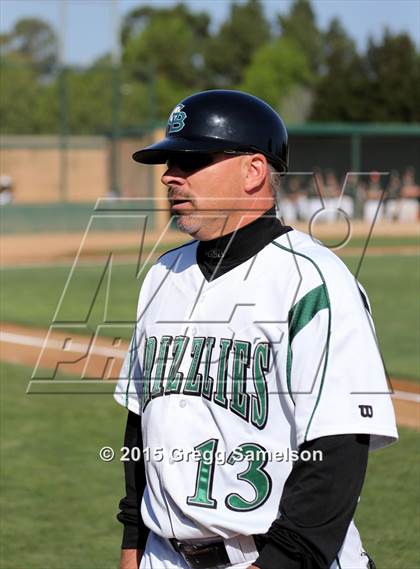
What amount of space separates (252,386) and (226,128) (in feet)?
2.06

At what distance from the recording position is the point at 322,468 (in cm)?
226

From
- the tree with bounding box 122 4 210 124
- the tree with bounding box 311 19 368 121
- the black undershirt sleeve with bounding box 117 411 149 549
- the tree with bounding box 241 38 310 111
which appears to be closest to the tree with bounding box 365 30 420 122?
the tree with bounding box 311 19 368 121

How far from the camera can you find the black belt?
8.24ft

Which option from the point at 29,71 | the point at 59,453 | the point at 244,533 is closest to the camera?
the point at 244,533

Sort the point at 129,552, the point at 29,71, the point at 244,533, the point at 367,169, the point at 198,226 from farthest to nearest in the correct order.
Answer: the point at 367,169
the point at 29,71
the point at 129,552
the point at 198,226
the point at 244,533

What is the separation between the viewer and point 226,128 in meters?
2.52

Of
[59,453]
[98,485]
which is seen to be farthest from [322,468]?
[59,453]

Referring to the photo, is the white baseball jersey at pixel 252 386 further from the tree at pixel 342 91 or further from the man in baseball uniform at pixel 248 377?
the tree at pixel 342 91

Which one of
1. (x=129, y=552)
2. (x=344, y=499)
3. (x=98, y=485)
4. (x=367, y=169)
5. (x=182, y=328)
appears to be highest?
(x=182, y=328)

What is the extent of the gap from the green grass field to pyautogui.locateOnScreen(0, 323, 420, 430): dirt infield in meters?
0.54

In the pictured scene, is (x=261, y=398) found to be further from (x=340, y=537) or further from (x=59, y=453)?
(x=59, y=453)

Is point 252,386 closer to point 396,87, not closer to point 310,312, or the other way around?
point 310,312

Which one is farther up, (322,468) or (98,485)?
(322,468)

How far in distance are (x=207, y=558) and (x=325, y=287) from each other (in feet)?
2.43
